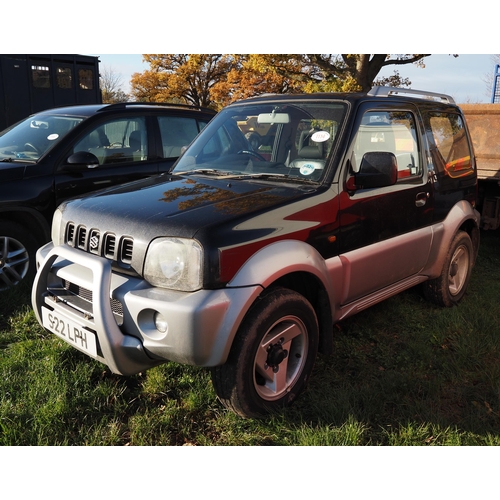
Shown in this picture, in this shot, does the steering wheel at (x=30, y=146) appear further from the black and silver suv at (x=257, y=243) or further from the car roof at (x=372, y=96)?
the car roof at (x=372, y=96)

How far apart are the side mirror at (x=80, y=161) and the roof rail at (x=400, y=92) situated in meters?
2.78

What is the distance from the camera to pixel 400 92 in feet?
14.0

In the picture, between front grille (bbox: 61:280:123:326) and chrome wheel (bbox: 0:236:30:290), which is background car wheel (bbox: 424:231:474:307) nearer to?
front grille (bbox: 61:280:123:326)

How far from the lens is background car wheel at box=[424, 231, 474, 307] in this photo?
4.71 meters

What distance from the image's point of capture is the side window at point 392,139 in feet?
12.0

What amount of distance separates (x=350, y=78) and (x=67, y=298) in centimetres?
1295

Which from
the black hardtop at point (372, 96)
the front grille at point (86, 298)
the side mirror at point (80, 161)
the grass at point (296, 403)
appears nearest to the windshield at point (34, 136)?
the side mirror at point (80, 161)

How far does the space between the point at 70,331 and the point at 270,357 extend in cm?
119

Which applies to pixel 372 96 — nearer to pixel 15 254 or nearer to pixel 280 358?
pixel 280 358

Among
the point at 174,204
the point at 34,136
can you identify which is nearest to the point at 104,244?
the point at 174,204

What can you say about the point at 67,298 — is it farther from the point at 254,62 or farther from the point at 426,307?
the point at 254,62

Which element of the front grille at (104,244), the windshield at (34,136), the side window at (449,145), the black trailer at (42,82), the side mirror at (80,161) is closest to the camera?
the front grille at (104,244)

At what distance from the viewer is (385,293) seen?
13.0 feet

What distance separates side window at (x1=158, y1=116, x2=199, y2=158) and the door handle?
2977mm
